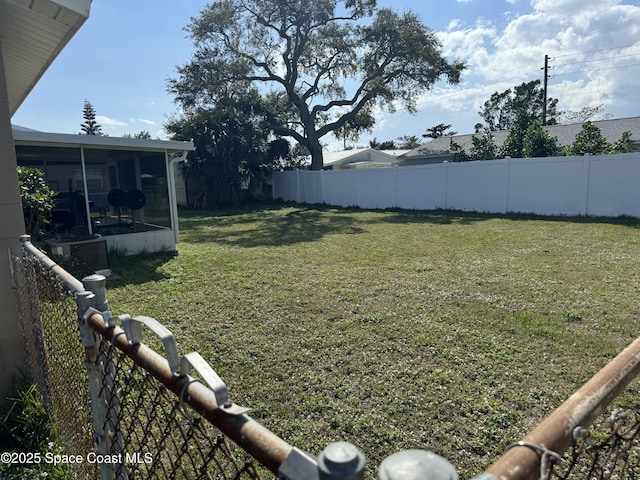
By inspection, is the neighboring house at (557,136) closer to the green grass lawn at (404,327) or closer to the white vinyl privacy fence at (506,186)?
the white vinyl privacy fence at (506,186)

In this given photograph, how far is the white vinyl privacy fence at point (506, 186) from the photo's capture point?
11.7 metres

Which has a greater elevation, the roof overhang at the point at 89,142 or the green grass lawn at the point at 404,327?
the roof overhang at the point at 89,142

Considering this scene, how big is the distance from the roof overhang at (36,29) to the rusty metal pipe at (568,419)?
132 inches

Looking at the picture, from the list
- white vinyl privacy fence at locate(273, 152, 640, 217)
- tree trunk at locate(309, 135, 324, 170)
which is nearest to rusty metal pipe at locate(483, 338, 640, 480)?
white vinyl privacy fence at locate(273, 152, 640, 217)

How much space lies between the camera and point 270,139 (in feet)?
75.4

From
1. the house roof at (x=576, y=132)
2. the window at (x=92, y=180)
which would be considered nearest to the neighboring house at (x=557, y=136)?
the house roof at (x=576, y=132)

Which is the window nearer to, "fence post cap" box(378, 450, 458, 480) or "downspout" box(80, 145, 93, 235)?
"downspout" box(80, 145, 93, 235)

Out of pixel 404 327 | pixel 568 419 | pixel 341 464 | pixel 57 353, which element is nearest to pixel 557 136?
pixel 404 327

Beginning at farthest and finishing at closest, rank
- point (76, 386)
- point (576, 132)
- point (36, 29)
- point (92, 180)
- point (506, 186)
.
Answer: point (576, 132) < point (506, 186) < point (92, 180) < point (36, 29) < point (76, 386)

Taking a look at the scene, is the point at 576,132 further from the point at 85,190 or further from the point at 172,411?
the point at 172,411

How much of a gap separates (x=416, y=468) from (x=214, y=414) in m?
0.47

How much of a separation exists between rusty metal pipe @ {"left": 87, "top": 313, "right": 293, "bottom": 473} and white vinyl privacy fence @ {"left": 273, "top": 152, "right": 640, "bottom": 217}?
13.5m

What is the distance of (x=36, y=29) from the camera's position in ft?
10.6

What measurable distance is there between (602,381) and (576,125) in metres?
24.4
